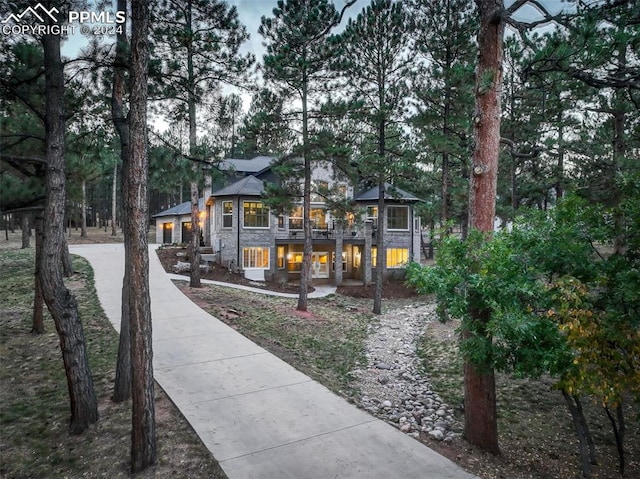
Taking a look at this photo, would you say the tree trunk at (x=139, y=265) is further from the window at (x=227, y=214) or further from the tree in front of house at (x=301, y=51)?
the window at (x=227, y=214)

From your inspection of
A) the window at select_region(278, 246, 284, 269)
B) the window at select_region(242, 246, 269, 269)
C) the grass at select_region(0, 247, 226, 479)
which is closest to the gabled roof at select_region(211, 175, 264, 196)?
the window at select_region(242, 246, 269, 269)

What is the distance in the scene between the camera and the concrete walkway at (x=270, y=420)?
4359mm

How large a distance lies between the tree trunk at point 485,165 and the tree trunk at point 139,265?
4328 mm

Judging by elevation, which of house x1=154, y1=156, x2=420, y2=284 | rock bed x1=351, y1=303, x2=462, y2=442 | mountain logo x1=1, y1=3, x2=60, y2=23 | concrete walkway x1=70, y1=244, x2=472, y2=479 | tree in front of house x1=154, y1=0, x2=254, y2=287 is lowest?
rock bed x1=351, y1=303, x2=462, y2=442

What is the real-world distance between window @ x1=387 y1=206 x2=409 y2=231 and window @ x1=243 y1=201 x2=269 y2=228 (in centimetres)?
799

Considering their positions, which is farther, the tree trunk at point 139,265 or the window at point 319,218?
the window at point 319,218

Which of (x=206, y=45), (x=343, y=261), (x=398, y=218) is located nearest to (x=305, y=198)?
(x=206, y=45)

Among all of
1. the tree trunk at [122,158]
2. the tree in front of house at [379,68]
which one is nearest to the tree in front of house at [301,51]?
the tree in front of house at [379,68]

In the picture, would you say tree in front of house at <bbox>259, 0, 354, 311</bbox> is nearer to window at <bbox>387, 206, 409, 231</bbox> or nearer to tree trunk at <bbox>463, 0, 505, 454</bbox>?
tree trunk at <bbox>463, 0, 505, 454</bbox>

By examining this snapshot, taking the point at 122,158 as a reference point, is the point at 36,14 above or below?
above

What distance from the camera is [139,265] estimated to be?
4.34m

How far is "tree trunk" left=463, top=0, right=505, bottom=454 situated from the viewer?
5.28m

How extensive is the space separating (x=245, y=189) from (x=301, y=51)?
9.18 meters

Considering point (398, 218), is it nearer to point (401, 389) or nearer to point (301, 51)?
point (301, 51)
